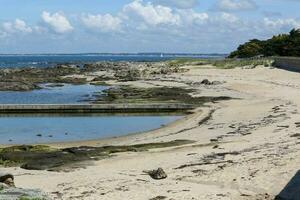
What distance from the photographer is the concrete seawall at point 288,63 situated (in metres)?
54.8

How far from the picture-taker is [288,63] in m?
57.6

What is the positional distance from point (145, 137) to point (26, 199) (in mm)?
13268

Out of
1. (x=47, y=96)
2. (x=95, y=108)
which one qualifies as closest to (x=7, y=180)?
(x=95, y=108)

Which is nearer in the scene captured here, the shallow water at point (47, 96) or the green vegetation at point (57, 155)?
the green vegetation at point (57, 155)

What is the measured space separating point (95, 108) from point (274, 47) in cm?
5435

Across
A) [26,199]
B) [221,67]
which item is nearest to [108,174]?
[26,199]

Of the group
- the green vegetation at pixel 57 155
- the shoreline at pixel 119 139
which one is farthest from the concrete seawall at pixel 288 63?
the green vegetation at pixel 57 155

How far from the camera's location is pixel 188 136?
23.0m

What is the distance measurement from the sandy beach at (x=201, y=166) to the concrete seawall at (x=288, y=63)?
2685cm

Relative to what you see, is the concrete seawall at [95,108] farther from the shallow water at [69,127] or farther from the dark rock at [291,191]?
the dark rock at [291,191]

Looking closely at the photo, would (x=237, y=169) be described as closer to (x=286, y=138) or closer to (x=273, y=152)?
(x=273, y=152)

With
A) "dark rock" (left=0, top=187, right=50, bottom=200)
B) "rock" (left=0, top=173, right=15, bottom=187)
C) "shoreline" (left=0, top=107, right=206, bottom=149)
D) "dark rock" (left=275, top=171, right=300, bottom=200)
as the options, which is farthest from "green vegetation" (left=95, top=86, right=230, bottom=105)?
"dark rock" (left=0, top=187, right=50, bottom=200)

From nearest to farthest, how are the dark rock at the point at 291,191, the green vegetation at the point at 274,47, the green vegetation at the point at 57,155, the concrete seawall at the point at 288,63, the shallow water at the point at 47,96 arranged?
the dark rock at the point at 291,191
the green vegetation at the point at 57,155
the shallow water at the point at 47,96
the concrete seawall at the point at 288,63
the green vegetation at the point at 274,47

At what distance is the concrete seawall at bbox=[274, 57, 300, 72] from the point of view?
5475cm
